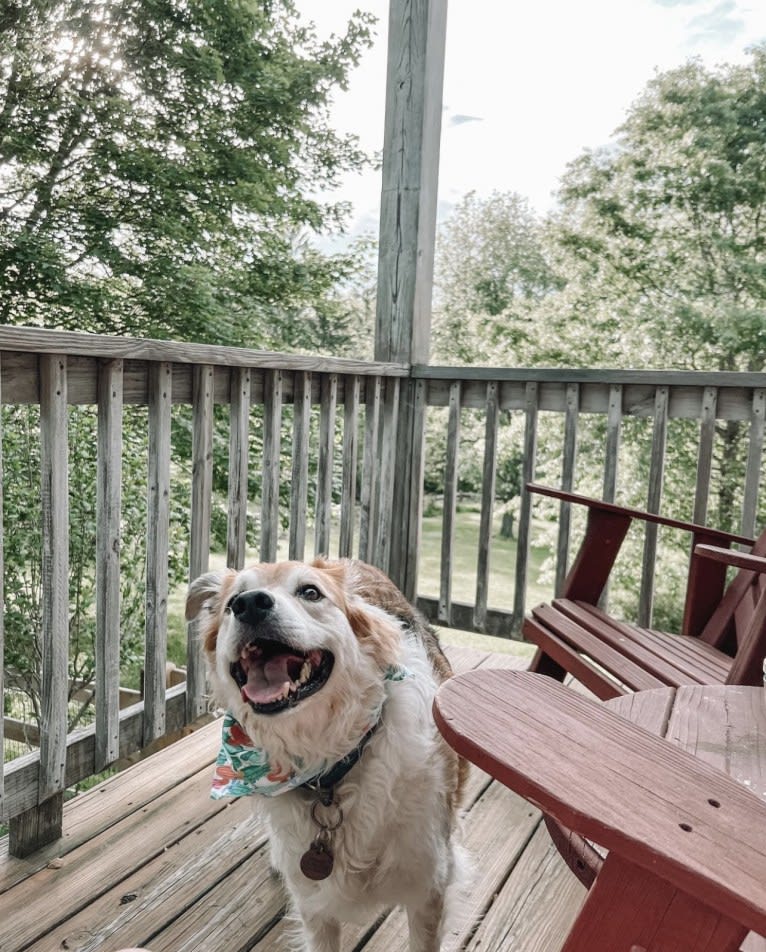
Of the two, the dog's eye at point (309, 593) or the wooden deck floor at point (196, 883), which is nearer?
the dog's eye at point (309, 593)

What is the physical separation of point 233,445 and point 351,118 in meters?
7.44

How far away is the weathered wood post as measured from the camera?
9.44 feet

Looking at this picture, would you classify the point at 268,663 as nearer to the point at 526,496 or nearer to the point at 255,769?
the point at 255,769

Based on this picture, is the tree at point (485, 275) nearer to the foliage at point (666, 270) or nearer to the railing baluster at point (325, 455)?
the foliage at point (666, 270)

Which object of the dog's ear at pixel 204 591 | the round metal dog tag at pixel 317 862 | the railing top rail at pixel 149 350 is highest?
the railing top rail at pixel 149 350

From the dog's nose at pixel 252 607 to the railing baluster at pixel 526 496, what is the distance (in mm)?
1752

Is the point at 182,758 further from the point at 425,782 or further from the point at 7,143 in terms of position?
the point at 7,143

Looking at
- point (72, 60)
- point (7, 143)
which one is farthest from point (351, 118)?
point (7, 143)

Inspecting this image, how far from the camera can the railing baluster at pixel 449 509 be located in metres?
3.02

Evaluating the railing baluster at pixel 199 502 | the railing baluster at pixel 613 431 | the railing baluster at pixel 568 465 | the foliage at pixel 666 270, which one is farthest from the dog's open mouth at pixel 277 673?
the foliage at pixel 666 270

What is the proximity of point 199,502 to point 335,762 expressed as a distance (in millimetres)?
973

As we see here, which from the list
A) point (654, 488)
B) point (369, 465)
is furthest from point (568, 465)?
point (369, 465)

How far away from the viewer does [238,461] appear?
7.13ft

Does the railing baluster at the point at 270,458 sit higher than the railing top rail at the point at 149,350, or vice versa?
the railing top rail at the point at 149,350
